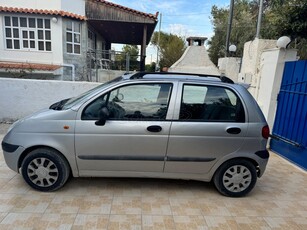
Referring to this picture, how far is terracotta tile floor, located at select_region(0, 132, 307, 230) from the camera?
2.71 m

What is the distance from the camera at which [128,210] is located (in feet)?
9.66

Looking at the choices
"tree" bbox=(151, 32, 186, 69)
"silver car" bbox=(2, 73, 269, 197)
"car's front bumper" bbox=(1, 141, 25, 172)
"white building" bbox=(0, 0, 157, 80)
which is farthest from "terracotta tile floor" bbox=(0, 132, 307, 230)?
"tree" bbox=(151, 32, 186, 69)

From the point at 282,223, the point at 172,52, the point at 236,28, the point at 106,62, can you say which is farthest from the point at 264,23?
the point at 282,223

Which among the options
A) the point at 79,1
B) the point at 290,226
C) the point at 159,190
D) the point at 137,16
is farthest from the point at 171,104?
the point at 79,1

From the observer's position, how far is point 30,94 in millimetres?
6566

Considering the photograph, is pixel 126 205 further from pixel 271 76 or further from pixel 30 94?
pixel 30 94

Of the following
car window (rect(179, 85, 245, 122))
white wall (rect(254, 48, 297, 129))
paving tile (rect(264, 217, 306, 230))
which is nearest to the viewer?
paving tile (rect(264, 217, 306, 230))

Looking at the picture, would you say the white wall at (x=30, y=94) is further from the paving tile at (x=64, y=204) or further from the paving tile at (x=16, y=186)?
the paving tile at (x=64, y=204)

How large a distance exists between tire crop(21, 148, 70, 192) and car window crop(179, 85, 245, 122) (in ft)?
5.92

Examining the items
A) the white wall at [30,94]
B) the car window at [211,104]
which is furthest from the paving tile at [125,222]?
the white wall at [30,94]

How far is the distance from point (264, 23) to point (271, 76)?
54.1 feet

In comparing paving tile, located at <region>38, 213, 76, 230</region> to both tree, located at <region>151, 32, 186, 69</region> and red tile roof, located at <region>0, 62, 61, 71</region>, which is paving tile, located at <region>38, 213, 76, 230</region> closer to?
red tile roof, located at <region>0, 62, 61, 71</region>

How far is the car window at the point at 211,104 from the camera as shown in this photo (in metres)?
3.21

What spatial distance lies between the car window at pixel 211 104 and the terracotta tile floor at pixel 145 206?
116cm
